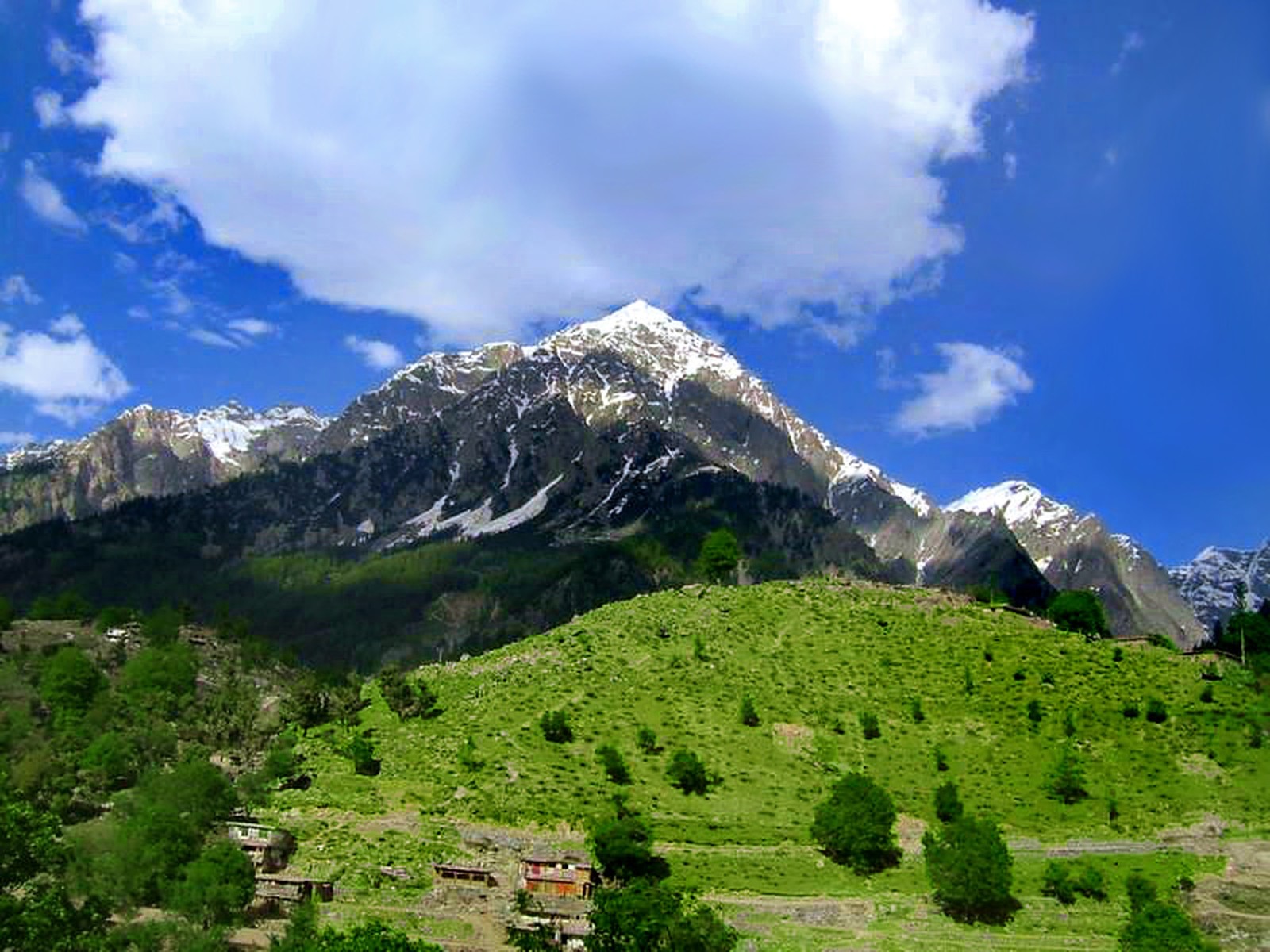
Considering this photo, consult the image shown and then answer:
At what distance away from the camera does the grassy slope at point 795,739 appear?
86.7 m

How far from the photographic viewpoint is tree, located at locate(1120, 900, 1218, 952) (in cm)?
6644

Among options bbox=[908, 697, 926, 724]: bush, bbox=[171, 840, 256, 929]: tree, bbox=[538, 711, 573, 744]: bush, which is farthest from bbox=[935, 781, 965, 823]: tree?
bbox=[171, 840, 256, 929]: tree

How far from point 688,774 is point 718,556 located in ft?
227

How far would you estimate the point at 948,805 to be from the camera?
93.6 metres

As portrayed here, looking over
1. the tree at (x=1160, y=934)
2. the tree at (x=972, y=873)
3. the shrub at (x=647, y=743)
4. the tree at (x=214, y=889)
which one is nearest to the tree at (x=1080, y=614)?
the shrub at (x=647, y=743)

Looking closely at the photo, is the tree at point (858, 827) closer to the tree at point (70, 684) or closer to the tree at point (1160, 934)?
the tree at point (1160, 934)

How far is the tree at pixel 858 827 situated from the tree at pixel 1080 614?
266 ft

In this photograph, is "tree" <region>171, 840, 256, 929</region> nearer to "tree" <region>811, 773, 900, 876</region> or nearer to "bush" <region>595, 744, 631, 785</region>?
"bush" <region>595, 744, 631, 785</region>

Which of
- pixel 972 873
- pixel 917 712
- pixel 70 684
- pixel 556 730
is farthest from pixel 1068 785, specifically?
pixel 70 684

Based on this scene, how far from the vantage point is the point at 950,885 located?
77.1 metres

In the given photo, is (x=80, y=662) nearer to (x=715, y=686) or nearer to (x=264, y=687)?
(x=264, y=687)

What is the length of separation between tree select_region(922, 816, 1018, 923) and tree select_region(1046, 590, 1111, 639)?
86122 millimetres

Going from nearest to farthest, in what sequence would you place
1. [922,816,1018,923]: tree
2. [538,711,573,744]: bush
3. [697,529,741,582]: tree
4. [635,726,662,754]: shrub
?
[922,816,1018,923]: tree, [635,726,662,754]: shrub, [538,711,573,744]: bush, [697,529,741,582]: tree

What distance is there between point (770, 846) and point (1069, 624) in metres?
92.3
